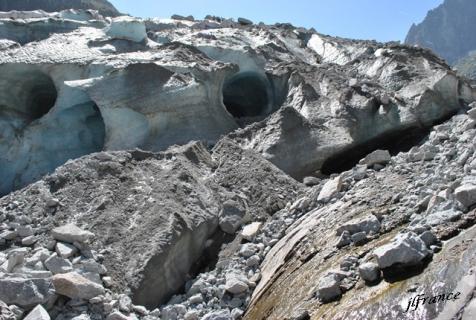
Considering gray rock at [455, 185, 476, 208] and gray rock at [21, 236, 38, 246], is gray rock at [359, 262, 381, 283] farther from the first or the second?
gray rock at [21, 236, 38, 246]

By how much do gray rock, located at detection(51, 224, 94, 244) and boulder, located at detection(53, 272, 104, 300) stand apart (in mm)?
1065

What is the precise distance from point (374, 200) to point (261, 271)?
185 cm

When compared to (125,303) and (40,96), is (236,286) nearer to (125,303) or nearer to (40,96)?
(125,303)

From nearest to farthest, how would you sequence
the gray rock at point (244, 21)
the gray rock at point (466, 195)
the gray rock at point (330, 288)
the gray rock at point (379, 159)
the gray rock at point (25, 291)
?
the gray rock at point (330, 288) < the gray rock at point (466, 195) < the gray rock at point (25, 291) < the gray rock at point (379, 159) < the gray rock at point (244, 21)

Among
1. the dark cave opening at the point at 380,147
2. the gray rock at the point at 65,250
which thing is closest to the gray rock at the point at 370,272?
the gray rock at the point at 65,250

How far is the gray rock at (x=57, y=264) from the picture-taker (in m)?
7.12

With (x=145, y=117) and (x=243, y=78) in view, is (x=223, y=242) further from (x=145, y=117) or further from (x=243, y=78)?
(x=243, y=78)

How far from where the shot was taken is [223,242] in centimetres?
927

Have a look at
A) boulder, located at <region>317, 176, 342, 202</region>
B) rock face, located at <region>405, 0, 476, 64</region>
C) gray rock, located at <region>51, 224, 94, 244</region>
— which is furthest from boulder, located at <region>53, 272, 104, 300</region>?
rock face, located at <region>405, 0, 476, 64</region>

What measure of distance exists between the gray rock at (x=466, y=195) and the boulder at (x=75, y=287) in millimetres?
4213

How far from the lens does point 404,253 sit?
4.94 m

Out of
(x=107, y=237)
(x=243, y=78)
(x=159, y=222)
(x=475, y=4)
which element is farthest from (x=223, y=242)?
(x=475, y=4)

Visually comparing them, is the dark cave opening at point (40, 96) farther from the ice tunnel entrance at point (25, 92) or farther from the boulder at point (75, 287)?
the boulder at point (75, 287)

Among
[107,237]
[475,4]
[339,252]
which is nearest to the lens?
[339,252]
